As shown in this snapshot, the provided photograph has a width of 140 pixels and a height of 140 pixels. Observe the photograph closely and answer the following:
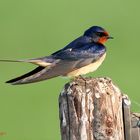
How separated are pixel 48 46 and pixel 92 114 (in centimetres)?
1099

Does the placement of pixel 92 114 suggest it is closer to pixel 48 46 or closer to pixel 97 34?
pixel 97 34

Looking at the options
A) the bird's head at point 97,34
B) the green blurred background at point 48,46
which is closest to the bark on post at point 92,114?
the bird's head at point 97,34

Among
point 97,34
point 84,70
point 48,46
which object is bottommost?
point 84,70

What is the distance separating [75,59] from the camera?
22.6ft

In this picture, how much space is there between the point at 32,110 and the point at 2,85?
5.65 feet

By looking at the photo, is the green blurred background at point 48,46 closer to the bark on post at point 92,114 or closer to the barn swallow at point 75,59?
the barn swallow at point 75,59

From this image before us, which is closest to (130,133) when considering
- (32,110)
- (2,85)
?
(32,110)

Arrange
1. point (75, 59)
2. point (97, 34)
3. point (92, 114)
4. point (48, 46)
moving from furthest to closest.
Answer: point (48, 46), point (97, 34), point (75, 59), point (92, 114)

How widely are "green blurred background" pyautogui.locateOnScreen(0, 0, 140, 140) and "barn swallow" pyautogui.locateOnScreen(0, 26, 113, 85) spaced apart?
0.56 metres

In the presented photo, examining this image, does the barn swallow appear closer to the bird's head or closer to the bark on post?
the bird's head

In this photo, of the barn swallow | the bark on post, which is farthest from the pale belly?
the bark on post

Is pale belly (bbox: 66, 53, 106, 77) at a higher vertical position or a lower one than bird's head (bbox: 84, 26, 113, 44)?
lower

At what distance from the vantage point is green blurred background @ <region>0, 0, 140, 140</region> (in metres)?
10.5

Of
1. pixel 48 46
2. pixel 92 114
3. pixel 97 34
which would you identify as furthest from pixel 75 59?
pixel 48 46
